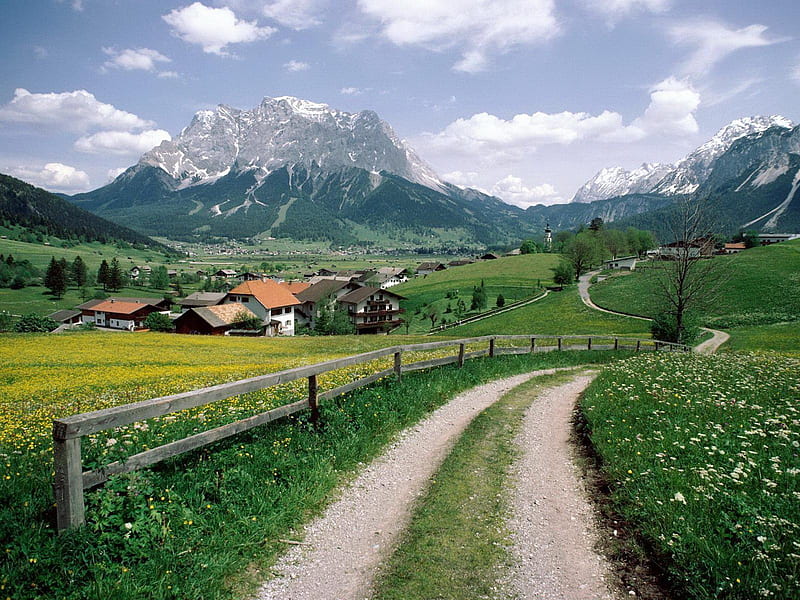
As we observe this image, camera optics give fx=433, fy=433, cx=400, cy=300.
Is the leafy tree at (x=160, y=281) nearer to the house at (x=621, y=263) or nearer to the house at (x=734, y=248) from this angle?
the house at (x=621, y=263)

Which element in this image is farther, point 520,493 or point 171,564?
point 520,493

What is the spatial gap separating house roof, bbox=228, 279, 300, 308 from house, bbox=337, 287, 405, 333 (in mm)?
13848

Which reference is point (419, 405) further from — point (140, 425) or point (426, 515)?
point (140, 425)

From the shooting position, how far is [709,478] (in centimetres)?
679

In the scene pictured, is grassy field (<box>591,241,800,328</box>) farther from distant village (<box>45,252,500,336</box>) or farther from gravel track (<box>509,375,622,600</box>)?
distant village (<box>45,252,500,336</box>)

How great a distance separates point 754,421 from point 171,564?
1130 cm

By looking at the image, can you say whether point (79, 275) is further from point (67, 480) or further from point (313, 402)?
point (67, 480)

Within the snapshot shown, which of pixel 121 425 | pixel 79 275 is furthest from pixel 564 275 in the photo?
pixel 79 275

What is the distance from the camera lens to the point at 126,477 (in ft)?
18.6

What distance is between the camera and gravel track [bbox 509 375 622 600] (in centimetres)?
539

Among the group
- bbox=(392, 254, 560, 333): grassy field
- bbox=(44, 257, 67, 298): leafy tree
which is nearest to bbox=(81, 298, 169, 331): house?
bbox=(44, 257, 67, 298): leafy tree

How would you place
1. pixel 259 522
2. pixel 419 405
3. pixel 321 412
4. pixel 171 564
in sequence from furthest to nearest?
pixel 419 405, pixel 321 412, pixel 259 522, pixel 171 564

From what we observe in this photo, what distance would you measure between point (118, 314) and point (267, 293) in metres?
49.7

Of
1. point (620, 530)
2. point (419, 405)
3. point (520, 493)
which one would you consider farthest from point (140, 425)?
point (620, 530)
